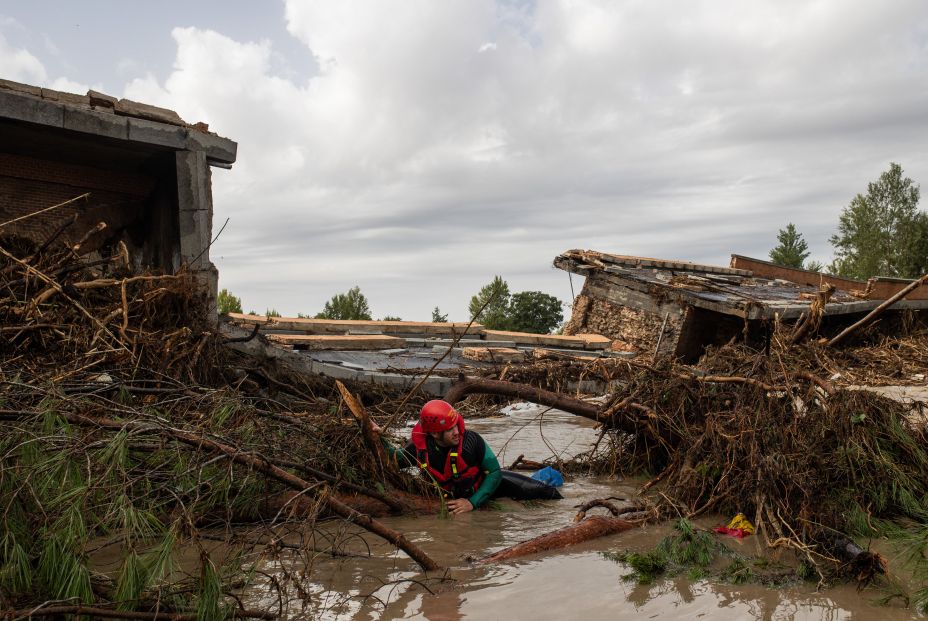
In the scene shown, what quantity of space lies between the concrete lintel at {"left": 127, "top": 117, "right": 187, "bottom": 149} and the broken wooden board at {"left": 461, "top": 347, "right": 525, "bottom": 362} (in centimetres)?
644

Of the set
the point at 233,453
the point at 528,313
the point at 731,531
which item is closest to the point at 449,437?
the point at 731,531

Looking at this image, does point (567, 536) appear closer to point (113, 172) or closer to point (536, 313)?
point (113, 172)

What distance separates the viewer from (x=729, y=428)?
6680mm

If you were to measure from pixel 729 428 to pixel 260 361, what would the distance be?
21.5ft

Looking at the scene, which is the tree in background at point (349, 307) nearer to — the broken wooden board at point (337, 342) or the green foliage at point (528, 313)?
the green foliage at point (528, 313)

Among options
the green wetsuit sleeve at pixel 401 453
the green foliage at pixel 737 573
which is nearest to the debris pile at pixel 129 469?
the green wetsuit sleeve at pixel 401 453

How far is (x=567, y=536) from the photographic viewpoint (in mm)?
5598

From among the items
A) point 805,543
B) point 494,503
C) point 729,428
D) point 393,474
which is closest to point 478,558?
point 393,474

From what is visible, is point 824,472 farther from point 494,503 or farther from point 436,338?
point 436,338

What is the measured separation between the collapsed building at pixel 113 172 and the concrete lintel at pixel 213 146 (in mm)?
14

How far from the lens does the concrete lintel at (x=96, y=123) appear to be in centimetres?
1002

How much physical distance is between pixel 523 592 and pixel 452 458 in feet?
6.73

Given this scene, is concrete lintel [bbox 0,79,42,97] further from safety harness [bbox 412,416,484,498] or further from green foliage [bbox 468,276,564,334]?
green foliage [bbox 468,276,564,334]

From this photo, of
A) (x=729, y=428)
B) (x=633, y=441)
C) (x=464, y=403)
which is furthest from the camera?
(x=464, y=403)
